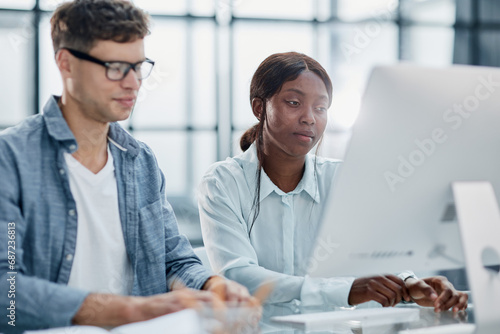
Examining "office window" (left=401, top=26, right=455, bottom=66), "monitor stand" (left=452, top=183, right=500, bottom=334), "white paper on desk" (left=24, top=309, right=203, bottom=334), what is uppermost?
"office window" (left=401, top=26, right=455, bottom=66)

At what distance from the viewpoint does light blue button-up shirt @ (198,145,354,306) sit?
181 centimetres

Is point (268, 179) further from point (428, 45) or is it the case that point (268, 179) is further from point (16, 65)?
point (428, 45)

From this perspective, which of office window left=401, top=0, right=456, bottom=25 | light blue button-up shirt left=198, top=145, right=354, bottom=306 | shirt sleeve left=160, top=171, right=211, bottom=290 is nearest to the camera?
shirt sleeve left=160, top=171, right=211, bottom=290

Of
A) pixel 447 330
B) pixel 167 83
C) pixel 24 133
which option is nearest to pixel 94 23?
pixel 24 133

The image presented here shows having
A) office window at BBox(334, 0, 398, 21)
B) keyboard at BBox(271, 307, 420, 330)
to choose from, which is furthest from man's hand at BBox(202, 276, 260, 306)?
office window at BBox(334, 0, 398, 21)

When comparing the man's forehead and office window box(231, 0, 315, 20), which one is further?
office window box(231, 0, 315, 20)

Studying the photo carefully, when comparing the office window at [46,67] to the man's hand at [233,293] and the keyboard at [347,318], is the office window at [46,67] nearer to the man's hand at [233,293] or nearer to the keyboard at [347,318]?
the man's hand at [233,293]

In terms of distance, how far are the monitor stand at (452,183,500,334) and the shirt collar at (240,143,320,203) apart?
2.68ft

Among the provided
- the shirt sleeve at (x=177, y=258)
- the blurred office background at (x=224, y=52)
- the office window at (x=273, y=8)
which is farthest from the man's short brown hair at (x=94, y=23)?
the office window at (x=273, y=8)

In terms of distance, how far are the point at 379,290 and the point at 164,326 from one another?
586 millimetres

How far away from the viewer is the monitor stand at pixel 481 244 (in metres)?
1.14

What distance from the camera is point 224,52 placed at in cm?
450

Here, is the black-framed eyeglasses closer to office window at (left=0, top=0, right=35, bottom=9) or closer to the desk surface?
the desk surface

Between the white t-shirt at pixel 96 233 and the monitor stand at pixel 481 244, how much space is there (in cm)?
85
